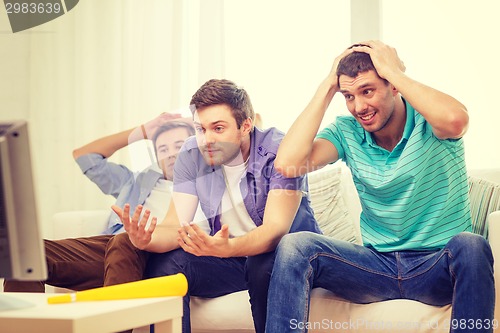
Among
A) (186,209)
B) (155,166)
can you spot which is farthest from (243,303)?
Answer: (155,166)

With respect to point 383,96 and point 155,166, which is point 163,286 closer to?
point 383,96

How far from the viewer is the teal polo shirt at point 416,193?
1735 millimetres

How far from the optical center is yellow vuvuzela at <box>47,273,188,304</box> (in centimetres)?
122

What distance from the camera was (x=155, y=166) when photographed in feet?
8.52

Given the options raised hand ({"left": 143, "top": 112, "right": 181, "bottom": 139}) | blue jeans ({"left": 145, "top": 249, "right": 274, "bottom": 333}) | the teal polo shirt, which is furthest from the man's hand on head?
raised hand ({"left": 143, "top": 112, "right": 181, "bottom": 139})

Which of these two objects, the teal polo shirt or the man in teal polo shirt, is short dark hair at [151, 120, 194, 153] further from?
the teal polo shirt

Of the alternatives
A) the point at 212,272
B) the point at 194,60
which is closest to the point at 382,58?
the point at 212,272

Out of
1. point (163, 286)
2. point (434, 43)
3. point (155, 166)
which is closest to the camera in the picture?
point (163, 286)

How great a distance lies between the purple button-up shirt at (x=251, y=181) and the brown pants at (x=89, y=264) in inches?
9.8

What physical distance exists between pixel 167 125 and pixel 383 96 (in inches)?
41.9

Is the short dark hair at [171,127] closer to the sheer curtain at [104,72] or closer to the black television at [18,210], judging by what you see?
the sheer curtain at [104,72]

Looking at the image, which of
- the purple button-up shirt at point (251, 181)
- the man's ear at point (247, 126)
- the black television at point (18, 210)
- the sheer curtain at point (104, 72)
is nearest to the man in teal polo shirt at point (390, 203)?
the purple button-up shirt at point (251, 181)

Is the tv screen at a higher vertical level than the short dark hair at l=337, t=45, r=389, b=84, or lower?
lower

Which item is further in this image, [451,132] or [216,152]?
[216,152]
